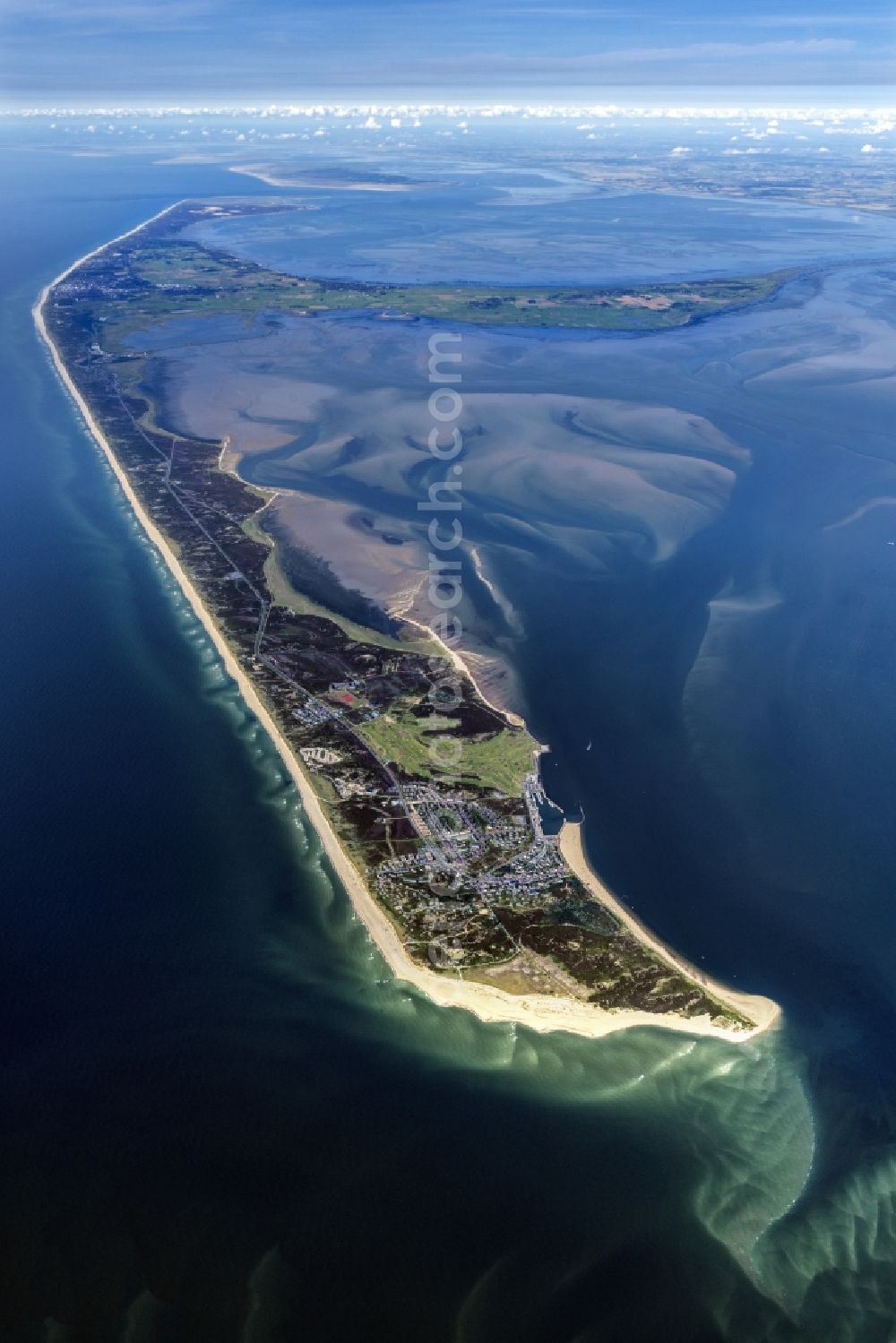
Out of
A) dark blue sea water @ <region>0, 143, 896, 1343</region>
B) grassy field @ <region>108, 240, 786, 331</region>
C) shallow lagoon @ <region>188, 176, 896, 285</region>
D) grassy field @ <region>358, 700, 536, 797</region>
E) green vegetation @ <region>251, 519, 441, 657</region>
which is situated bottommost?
dark blue sea water @ <region>0, 143, 896, 1343</region>

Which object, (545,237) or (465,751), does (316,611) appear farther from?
(545,237)

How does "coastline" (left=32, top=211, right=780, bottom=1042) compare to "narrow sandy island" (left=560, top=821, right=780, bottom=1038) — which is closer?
"coastline" (left=32, top=211, right=780, bottom=1042)

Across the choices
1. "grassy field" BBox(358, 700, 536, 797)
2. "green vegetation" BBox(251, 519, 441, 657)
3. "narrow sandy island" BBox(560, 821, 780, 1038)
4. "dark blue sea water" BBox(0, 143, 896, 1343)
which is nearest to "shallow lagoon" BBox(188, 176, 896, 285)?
"green vegetation" BBox(251, 519, 441, 657)

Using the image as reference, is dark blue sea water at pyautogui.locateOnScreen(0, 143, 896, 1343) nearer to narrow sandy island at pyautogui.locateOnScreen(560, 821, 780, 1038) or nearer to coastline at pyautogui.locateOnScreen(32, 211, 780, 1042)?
coastline at pyautogui.locateOnScreen(32, 211, 780, 1042)

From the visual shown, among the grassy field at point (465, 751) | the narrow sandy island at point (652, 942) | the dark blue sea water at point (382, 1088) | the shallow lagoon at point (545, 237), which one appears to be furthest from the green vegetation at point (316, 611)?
the shallow lagoon at point (545, 237)

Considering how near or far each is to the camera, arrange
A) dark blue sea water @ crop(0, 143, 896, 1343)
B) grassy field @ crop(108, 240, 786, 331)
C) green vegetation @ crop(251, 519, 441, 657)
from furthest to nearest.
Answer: grassy field @ crop(108, 240, 786, 331) < green vegetation @ crop(251, 519, 441, 657) < dark blue sea water @ crop(0, 143, 896, 1343)

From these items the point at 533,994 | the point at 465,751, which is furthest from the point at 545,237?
the point at 533,994
